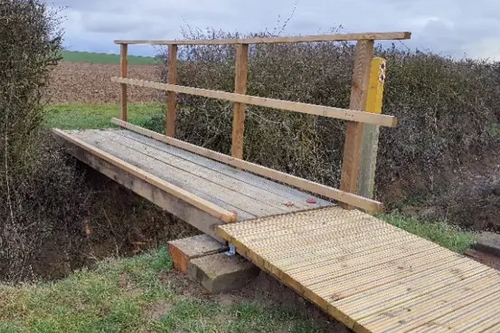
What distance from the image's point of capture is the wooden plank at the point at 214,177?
14.6 ft

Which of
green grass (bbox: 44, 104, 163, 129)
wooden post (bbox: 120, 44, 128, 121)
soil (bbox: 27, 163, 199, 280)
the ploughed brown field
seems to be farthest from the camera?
the ploughed brown field

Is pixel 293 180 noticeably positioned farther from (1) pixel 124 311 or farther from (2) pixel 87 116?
(2) pixel 87 116

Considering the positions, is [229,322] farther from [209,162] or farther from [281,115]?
[281,115]

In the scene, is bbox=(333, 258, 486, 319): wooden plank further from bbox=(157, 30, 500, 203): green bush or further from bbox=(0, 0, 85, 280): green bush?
bbox=(157, 30, 500, 203): green bush

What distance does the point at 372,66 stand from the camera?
4.03m

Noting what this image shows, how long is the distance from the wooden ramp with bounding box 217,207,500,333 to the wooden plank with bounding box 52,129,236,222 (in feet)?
0.57

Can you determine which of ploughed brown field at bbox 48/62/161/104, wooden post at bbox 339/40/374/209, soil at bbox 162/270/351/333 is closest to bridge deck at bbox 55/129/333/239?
wooden post at bbox 339/40/374/209

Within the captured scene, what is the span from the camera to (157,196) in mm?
4863

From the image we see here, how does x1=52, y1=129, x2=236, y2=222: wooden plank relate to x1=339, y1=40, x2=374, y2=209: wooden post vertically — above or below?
below

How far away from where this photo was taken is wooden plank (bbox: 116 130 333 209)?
14.8 feet

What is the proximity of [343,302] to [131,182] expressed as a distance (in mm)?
3229

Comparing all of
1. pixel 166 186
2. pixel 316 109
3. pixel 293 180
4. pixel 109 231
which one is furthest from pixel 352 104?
pixel 109 231

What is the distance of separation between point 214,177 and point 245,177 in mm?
327

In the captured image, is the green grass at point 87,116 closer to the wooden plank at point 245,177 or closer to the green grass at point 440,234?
the wooden plank at point 245,177
